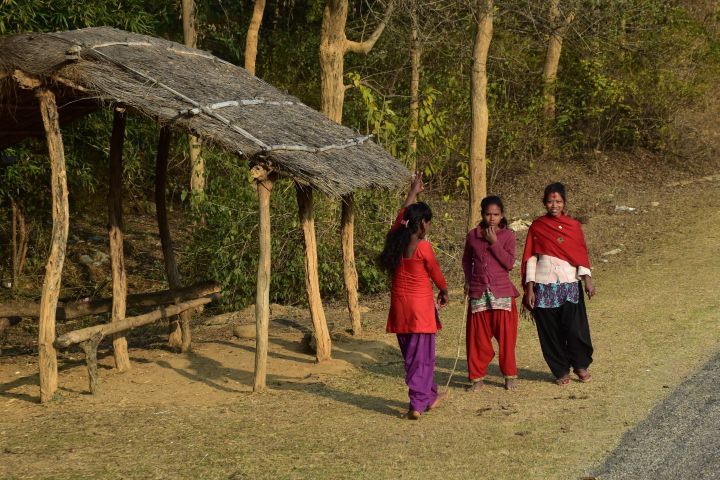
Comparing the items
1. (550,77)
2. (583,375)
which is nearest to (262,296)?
(583,375)

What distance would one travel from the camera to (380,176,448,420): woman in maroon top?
24.1ft

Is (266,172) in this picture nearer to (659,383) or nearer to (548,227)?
(548,227)

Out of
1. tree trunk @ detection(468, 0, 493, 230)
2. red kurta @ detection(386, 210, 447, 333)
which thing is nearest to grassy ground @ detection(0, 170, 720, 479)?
red kurta @ detection(386, 210, 447, 333)

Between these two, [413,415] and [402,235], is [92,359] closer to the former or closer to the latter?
[413,415]

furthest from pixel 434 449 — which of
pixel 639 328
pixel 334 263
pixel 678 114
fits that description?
pixel 678 114

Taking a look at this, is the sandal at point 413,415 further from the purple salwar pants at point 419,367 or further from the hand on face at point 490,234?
the hand on face at point 490,234

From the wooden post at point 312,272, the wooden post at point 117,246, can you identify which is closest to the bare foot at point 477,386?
the wooden post at point 312,272

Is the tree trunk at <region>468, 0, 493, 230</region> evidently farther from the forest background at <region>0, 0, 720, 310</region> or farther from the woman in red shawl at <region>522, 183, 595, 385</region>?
the woman in red shawl at <region>522, 183, 595, 385</region>

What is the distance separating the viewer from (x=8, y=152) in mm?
13297

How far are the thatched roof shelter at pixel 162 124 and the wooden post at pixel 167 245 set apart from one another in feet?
1.67

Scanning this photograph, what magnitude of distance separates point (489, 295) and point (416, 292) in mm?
916

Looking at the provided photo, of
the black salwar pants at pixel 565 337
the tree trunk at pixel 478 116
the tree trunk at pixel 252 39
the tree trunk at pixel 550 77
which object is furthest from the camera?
the tree trunk at pixel 550 77

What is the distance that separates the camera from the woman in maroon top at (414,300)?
24.1 feet

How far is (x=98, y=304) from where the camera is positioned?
991 cm
